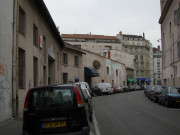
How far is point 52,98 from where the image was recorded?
5.93 metres

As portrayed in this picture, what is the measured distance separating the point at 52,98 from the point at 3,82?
5079mm

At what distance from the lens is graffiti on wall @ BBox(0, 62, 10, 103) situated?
9.96m

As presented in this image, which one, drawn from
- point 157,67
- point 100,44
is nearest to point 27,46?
point 100,44

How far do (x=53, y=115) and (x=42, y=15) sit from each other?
1432cm

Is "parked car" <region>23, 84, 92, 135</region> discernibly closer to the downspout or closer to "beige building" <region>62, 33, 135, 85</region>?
the downspout

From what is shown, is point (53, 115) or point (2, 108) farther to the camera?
point (2, 108)

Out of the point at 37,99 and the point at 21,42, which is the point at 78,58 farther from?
the point at 37,99

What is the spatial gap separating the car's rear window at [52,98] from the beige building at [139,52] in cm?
8882

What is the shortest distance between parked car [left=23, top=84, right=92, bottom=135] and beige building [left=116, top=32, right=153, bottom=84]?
88825 millimetres

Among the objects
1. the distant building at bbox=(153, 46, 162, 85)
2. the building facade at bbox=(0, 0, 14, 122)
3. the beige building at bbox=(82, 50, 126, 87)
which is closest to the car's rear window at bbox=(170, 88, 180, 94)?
the building facade at bbox=(0, 0, 14, 122)

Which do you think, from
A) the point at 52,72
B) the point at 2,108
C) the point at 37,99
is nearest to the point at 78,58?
the point at 52,72

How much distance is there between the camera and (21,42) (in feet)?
42.8

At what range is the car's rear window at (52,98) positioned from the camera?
588cm

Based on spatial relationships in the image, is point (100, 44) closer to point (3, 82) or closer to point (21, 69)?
point (21, 69)
